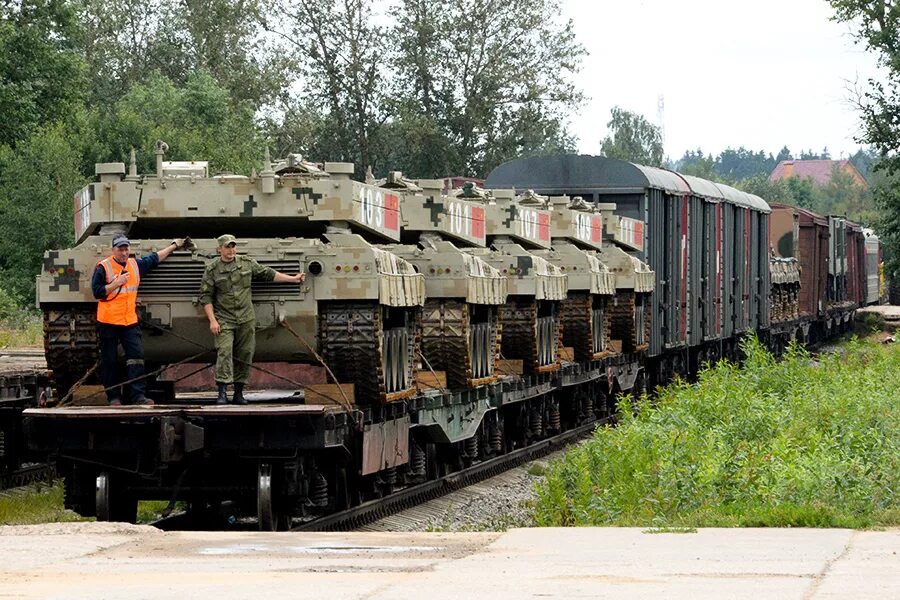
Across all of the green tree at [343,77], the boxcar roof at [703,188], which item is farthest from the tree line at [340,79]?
the boxcar roof at [703,188]

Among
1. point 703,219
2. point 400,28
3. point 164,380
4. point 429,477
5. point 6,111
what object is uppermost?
point 400,28

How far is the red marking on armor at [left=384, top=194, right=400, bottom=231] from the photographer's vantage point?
17078mm

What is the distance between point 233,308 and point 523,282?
7023 millimetres

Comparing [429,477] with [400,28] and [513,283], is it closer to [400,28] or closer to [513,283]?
[513,283]

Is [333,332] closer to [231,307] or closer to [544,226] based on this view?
[231,307]

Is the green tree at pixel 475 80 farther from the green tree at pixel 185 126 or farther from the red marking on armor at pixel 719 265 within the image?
the red marking on armor at pixel 719 265

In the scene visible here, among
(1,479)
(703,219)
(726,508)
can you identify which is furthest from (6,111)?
(726,508)

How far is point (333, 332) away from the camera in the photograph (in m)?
15.0

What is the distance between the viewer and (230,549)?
34.8 feet

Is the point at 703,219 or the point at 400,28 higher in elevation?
the point at 400,28

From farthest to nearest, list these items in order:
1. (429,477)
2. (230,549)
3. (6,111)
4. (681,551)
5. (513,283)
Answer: (6,111) < (513,283) < (429,477) < (230,549) < (681,551)

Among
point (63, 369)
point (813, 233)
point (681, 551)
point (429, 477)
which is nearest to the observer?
point (681, 551)

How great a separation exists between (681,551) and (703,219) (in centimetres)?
2268

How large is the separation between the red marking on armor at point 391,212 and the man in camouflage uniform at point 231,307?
246 centimetres
